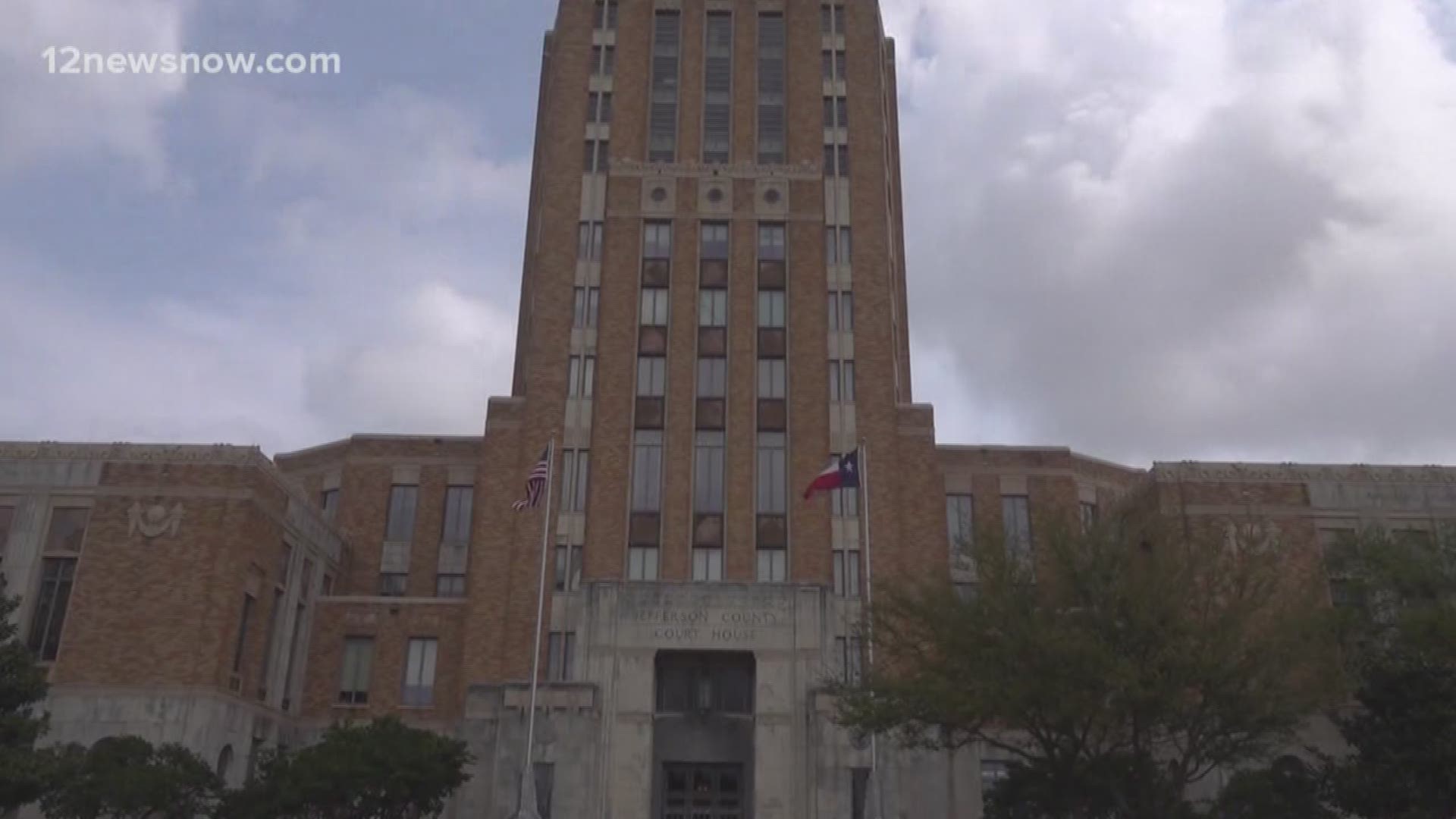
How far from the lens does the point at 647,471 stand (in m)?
Answer: 48.1

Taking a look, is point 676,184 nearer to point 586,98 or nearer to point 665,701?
point 586,98

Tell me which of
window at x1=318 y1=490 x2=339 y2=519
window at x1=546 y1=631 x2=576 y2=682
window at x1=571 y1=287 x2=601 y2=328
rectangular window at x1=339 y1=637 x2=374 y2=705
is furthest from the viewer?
window at x1=318 y1=490 x2=339 y2=519

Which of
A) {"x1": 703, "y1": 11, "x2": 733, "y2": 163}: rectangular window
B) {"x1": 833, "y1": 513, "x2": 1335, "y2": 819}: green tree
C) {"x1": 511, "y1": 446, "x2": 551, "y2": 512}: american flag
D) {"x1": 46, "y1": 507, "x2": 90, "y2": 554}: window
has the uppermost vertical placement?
{"x1": 703, "y1": 11, "x2": 733, "y2": 163}: rectangular window

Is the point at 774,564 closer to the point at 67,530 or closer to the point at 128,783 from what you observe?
the point at 128,783

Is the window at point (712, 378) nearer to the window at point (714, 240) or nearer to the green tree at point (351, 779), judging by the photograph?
the window at point (714, 240)

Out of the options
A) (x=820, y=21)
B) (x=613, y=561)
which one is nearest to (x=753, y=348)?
(x=613, y=561)

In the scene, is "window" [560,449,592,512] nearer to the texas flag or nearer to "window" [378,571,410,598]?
"window" [378,571,410,598]

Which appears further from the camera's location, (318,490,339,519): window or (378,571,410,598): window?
(318,490,339,519): window

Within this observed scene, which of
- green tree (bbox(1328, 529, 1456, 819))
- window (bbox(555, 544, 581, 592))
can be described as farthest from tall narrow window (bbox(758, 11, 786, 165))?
green tree (bbox(1328, 529, 1456, 819))

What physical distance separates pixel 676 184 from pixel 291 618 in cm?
2419

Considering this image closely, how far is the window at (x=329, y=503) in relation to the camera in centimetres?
5338

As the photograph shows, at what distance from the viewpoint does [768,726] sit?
39375mm

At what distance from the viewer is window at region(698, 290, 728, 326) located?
50656 mm

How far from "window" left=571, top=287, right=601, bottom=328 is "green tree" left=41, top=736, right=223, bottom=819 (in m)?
24.2
